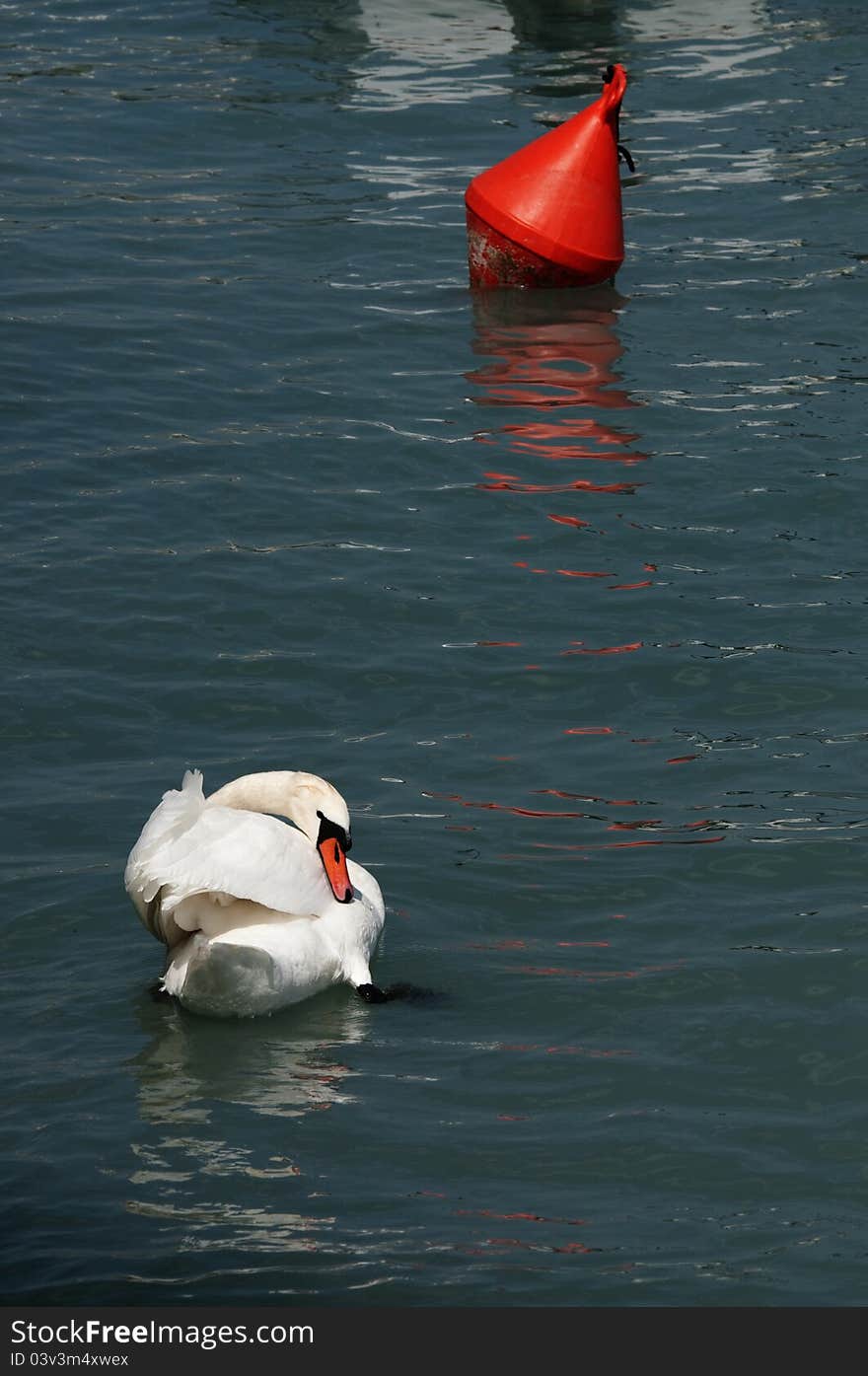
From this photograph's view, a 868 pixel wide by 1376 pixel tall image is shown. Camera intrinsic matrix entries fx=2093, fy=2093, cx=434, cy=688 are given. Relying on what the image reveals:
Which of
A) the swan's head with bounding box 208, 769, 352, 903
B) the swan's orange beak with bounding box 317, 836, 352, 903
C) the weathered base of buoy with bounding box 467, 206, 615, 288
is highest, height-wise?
the weathered base of buoy with bounding box 467, 206, 615, 288

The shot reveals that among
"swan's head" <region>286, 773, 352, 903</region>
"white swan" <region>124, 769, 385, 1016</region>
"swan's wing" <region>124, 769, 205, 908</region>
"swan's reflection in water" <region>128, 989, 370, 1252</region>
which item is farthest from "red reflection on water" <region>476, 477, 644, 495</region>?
"swan's wing" <region>124, 769, 205, 908</region>

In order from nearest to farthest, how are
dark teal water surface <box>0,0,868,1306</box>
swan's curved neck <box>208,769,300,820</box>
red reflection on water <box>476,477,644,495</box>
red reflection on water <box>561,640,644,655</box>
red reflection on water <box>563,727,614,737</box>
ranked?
dark teal water surface <box>0,0,868,1306</box> → swan's curved neck <box>208,769,300,820</box> → red reflection on water <box>563,727,614,737</box> → red reflection on water <box>561,640,644,655</box> → red reflection on water <box>476,477,644,495</box>

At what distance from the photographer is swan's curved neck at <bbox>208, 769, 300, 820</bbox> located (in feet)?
26.9

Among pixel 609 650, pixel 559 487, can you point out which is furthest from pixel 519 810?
pixel 559 487

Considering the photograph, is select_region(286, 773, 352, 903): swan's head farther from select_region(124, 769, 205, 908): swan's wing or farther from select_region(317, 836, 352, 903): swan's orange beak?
select_region(124, 769, 205, 908): swan's wing

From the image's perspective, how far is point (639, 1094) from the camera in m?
6.98

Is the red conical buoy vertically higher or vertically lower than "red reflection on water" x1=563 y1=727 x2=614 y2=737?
higher

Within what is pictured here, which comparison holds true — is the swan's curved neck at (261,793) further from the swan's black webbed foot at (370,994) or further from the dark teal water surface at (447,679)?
the swan's black webbed foot at (370,994)

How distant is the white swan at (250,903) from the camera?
24.4ft

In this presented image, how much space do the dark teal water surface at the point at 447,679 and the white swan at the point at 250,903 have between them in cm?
20

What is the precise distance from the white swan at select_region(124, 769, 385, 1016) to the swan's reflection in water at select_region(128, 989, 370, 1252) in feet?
0.41

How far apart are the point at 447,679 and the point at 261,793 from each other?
2.23 metres

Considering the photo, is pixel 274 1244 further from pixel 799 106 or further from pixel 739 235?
pixel 799 106

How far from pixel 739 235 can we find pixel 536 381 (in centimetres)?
376
